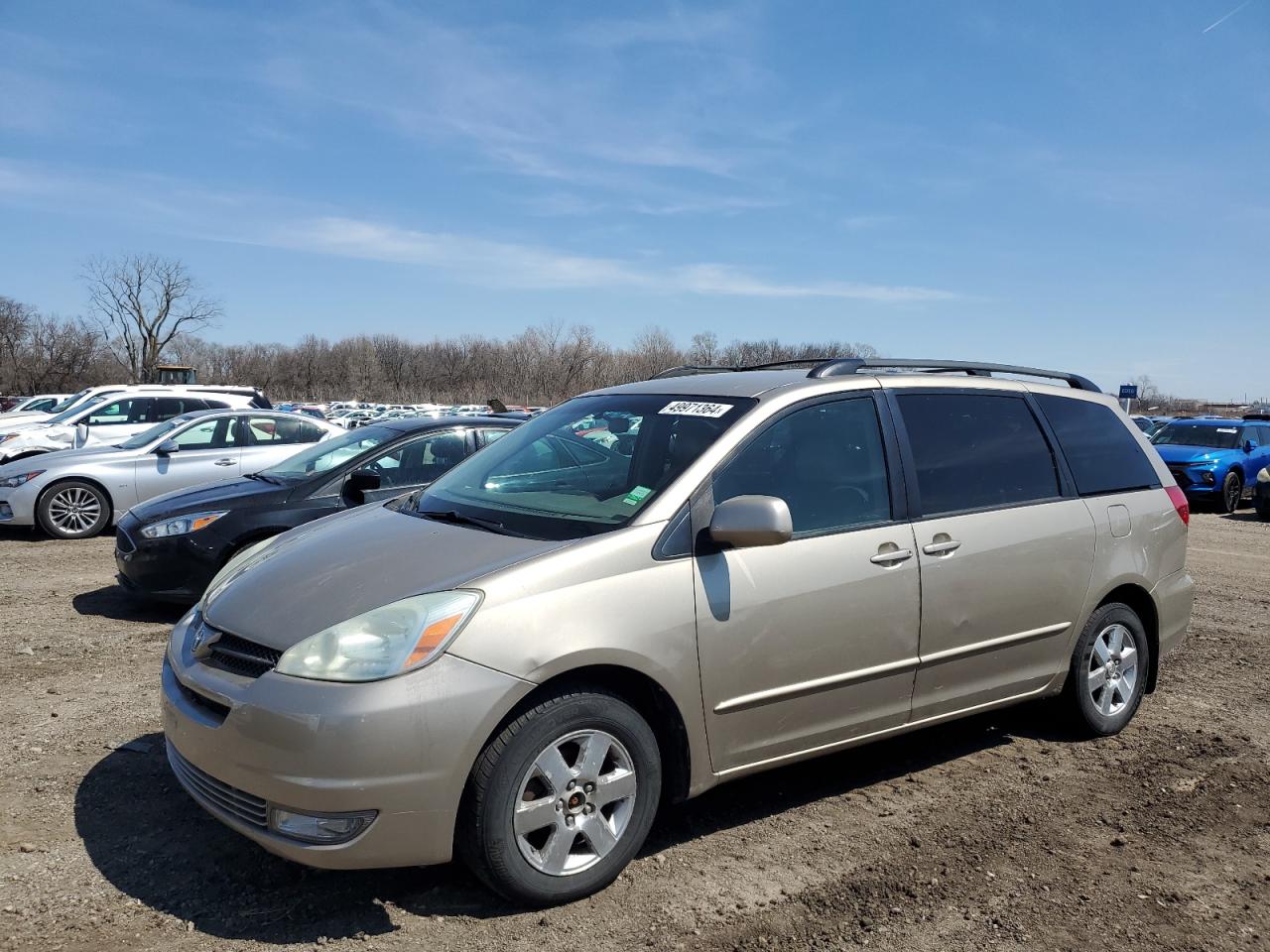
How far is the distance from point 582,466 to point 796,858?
1.76m

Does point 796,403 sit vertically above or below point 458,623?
above

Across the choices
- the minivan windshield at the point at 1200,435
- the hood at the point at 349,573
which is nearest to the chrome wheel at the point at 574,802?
the hood at the point at 349,573

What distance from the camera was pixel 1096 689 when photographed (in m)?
4.91

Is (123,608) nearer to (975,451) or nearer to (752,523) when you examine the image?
(752,523)

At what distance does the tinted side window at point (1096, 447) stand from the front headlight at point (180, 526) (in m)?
5.55

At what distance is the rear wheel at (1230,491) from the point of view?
57.7 ft

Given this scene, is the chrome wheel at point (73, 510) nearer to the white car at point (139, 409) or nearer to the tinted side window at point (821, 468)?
the white car at point (139, 409)

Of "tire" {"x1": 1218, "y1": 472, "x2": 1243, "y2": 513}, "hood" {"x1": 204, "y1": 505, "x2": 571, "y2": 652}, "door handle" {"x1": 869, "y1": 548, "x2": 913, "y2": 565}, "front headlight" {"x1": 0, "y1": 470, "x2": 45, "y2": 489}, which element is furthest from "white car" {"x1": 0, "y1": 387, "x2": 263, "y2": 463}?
"tire" {"x1": 1218, "y1": 472, "x2": 1243, "y2": 513}

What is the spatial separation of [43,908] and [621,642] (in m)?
2.04

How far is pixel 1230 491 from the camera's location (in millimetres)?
17703

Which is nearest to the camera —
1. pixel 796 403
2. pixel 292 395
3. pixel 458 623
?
pixel 458 623

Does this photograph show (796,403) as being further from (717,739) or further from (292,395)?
(292,395)

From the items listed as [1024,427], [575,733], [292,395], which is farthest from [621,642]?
[292,395]

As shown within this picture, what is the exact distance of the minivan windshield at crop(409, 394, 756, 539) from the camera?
143 inches
